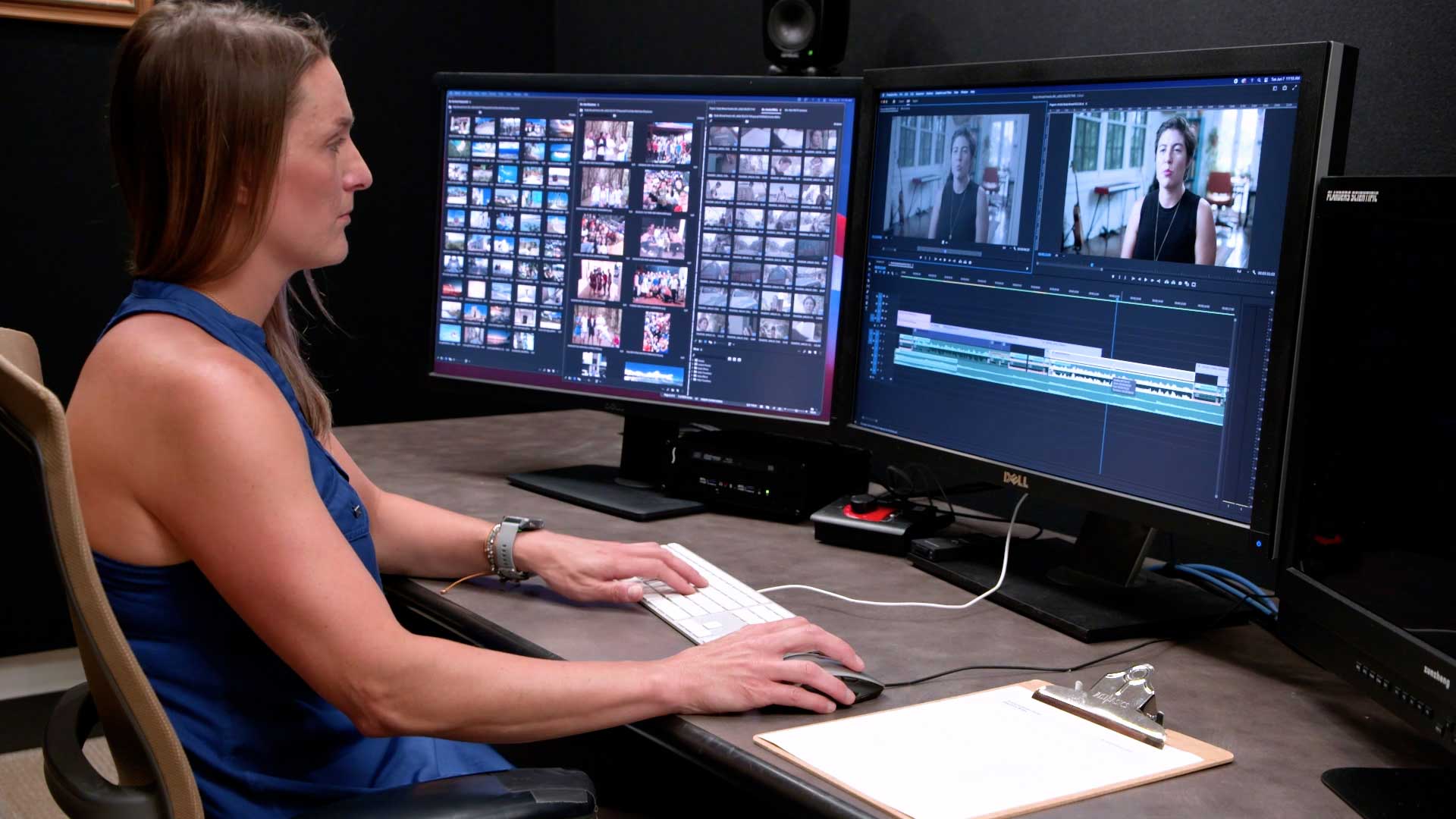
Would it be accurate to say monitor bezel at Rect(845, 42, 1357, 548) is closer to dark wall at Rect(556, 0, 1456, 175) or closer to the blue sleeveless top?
dark wall at Rect(556, 0, 1456, 175)

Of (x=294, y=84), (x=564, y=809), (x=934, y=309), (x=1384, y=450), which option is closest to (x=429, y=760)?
(x=564, y=809)

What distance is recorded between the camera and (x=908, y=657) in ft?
4.51

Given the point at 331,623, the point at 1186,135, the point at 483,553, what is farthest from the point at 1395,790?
the point at 483,553

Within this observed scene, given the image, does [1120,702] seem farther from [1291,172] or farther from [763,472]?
[763,472]

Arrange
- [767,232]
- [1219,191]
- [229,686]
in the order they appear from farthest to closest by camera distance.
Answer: [767,232], [1219,191], [229,686]

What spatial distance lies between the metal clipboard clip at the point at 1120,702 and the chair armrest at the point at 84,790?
0.81 meters

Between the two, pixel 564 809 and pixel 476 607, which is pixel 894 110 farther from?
pixel 564 809

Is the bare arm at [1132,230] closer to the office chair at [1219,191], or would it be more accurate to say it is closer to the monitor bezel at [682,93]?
the office chair at [1219,191]

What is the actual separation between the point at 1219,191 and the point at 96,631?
1139 millimetres

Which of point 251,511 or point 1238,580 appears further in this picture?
point 1238,580

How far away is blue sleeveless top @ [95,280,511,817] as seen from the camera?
1.22 metres

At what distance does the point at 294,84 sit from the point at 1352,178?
1010mm

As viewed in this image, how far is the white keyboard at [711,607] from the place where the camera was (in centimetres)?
142

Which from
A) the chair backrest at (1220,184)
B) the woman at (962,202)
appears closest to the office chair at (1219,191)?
the chair backrest at (1220,184)
